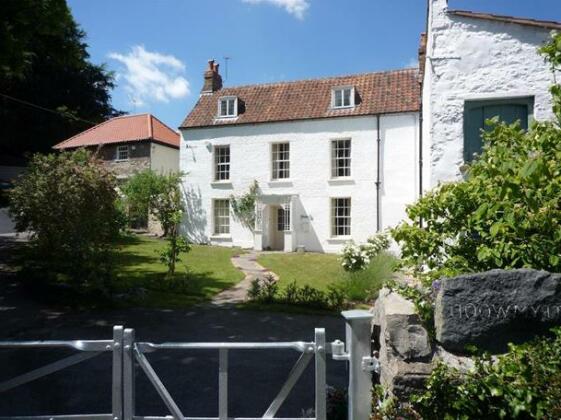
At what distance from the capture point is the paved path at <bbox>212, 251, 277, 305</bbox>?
10.4 meters

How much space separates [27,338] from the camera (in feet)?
23.7

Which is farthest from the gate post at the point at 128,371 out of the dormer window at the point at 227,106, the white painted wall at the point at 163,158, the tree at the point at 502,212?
the white painted wall at the point at 163,158

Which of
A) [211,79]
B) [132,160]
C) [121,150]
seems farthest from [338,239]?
[121,150]

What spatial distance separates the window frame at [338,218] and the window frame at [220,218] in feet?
18.4

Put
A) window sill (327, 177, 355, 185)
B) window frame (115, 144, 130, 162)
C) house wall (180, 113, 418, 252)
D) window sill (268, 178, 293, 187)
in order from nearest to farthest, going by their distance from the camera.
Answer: house wall (180, 113, 418, 252)
window sill (327, 177, 355, 185)
window sill (268, 178, 293, 187)
window frame (115, 144, 130, 162)

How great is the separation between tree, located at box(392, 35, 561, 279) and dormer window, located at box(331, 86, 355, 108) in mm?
16155

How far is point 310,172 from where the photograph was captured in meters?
21.2

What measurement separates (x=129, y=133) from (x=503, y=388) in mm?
27590

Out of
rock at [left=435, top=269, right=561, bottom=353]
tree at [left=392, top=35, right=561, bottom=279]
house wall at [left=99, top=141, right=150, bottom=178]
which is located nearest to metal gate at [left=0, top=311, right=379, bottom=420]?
rock at [left=435, top=269, right=561, bottom=353]

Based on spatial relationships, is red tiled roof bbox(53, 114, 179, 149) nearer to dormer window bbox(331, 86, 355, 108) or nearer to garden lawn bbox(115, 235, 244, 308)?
garden lawn bbox(115, 235, 244, 308)

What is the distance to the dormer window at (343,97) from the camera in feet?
67.9

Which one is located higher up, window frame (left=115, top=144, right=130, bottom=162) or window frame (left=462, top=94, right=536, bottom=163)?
window frame (left=115, top=144, right=130, bottom=162)

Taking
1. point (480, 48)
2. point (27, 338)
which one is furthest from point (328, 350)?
point (480, 48)

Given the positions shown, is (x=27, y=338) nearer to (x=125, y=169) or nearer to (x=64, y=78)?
(x=125, y=169)
